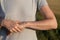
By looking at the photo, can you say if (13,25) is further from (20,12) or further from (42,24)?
(42,24)

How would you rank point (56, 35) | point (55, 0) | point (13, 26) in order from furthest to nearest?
point (55, 0)
point (56, 35)
point (13, 26)

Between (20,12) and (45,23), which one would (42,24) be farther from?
(20,12)

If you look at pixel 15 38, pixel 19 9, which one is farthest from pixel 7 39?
pixel 19 9

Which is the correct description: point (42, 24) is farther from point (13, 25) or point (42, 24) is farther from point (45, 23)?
point (13, 25)

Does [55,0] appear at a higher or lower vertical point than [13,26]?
lower

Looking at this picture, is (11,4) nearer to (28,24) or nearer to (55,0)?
(28,24)

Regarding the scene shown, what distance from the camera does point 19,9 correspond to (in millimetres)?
2607

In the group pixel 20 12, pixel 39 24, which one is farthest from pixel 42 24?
pixel 20 12

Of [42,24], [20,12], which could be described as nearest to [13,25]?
[20,12]

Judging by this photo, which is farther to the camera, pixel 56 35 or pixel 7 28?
pixel 56 35

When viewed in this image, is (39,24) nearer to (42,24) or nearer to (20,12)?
(42,24)

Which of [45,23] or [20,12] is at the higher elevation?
[20,12]

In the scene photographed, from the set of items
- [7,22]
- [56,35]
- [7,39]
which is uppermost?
[7,22]

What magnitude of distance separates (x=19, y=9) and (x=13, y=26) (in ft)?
0.60
